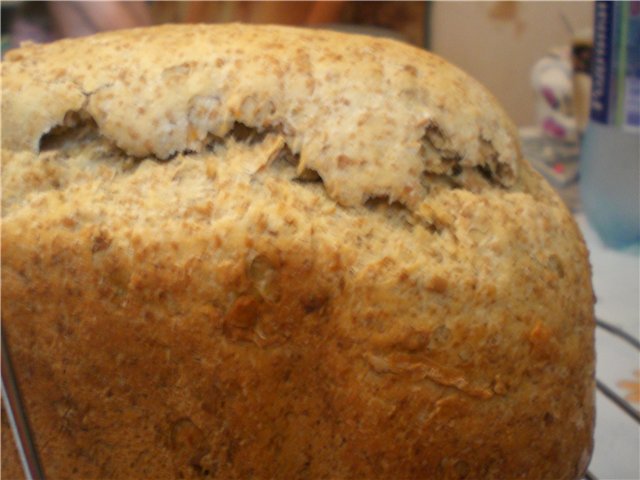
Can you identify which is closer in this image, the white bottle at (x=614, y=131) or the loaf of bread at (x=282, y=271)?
the loaf of bread at (x=282, y=271)

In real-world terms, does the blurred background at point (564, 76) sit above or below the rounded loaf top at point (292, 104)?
below

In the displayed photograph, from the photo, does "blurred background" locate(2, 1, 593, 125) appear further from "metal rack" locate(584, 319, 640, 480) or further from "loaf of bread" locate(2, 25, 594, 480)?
"metal rack" locate(584, 319, 640, 480)

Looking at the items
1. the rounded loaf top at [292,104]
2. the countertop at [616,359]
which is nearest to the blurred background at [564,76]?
the countertop at [616,359]

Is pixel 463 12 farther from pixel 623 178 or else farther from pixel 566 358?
pixel 566 358

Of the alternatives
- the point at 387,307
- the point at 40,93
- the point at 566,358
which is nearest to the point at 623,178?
the point at 566,358

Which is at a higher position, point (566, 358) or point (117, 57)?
point (117, 57)

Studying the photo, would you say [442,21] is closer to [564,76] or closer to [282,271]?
[564,76]

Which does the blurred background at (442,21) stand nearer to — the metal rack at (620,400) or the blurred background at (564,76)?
the blurred background at (564,76)
